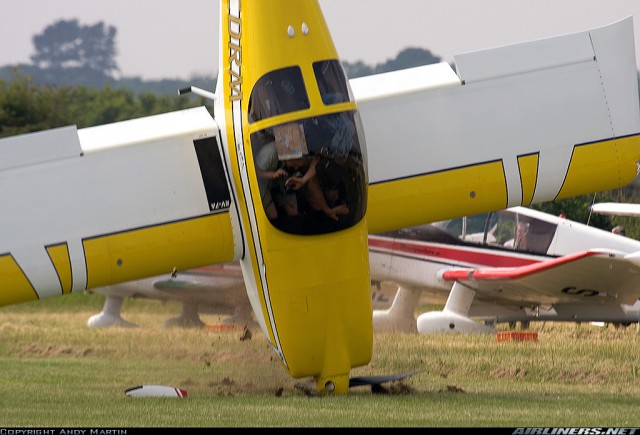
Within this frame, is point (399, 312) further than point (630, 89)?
Yes

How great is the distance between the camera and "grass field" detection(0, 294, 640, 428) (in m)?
12.4

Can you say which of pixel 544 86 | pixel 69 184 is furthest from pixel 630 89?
pixel 69 184

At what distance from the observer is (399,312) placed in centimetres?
2495

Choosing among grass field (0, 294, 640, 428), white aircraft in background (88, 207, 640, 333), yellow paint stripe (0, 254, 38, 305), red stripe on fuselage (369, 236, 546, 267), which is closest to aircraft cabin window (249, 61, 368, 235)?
grass field (0, 294, 640, 428)

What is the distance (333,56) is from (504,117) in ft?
7.76

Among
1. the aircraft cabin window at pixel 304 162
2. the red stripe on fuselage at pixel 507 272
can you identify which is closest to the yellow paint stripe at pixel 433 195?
the aircraft cabin window at pixel 304 162

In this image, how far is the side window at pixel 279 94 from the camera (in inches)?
519

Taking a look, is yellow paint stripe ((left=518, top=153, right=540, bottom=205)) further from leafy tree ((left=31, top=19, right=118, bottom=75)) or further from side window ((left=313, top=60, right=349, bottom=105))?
leafy tree ((left=31, top=19, right=118, bottom=75))

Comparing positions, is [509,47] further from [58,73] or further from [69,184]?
[58,73]

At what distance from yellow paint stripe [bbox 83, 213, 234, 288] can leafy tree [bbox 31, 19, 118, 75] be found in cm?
4773

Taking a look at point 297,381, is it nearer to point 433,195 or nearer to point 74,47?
point 433,195

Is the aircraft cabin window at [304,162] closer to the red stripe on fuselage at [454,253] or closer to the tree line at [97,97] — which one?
the red stripe on fuselage at [454,253]

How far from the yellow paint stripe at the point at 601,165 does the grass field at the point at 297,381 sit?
2260 millimetres

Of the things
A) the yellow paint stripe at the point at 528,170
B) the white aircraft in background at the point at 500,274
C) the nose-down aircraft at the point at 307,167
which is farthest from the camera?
the white aircraft in background at the point at 500,274
